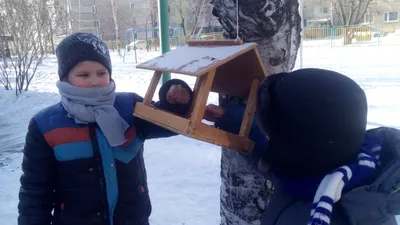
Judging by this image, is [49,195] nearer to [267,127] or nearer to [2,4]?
[267,127]

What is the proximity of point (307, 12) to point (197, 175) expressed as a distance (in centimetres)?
4605

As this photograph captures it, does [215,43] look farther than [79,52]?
No

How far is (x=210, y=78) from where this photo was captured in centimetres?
132

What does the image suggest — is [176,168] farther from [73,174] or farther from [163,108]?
[163,108]

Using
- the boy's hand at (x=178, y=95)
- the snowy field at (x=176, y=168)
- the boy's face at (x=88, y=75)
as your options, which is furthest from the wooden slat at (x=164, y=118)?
the snowy field at (x=176, y=168)

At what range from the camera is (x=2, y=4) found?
33.5 feet

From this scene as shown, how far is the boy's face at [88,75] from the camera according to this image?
166 centimetres

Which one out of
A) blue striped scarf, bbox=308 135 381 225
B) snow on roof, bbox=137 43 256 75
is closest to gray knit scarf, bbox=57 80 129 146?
snow on roof, bbox=137 43 256 75

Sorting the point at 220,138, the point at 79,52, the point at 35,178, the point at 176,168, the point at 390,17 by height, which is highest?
the point at 390,17

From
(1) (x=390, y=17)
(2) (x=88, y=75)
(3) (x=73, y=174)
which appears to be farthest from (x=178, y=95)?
(1) (x=390, y=17)

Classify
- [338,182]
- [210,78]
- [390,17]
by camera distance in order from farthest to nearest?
1. [390,17]
2. [210,78]
3. [338,182]

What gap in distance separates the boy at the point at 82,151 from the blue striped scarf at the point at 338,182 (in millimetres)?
699

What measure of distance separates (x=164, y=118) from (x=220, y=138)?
0.22m

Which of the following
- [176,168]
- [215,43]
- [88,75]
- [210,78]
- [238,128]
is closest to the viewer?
[210,78]
